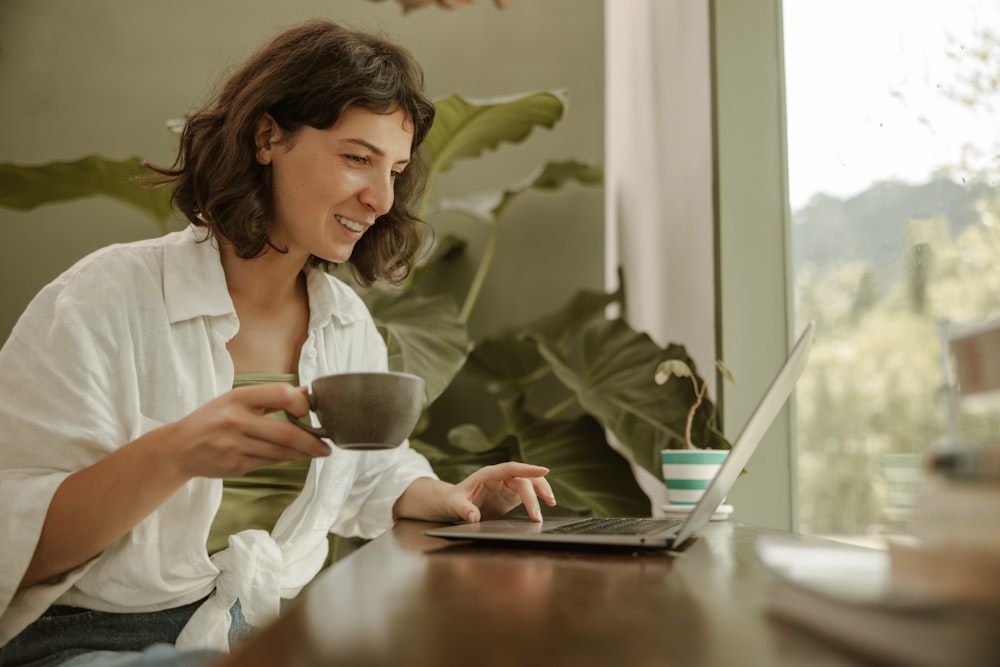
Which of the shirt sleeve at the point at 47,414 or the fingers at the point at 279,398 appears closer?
the fingers at the point at 279,398

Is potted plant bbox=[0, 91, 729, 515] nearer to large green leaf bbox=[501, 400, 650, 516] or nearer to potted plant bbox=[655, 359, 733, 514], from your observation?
large green leaf bbox=[501, 400, 650, 516]

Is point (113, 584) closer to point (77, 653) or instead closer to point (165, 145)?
point (77, 653)

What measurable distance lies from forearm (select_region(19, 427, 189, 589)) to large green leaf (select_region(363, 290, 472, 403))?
0.92 m

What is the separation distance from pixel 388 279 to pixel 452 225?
0.80 meters

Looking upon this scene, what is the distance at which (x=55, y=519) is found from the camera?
93cm

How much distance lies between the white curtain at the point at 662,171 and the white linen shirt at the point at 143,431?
2.48ft

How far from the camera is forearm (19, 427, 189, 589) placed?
87 cm

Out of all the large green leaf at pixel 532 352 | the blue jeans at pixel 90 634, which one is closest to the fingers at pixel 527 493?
the blue jeans at pixel 90 634

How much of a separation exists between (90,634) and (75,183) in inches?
55.8

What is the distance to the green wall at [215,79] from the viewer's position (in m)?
2.51

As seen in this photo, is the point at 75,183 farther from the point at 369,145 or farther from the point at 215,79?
the point at 369,145

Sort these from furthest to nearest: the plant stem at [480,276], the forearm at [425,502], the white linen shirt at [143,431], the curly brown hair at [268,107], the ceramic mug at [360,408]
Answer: the plant stem at [480,276] → the curly brown hair at [268,107] → the forearm at [425,502] → the white linen shirt at [143,431] → the ceramic mug at [360,408]

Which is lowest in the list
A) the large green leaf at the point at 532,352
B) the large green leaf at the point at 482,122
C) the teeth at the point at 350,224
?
the large green leaf at the point at 532,352

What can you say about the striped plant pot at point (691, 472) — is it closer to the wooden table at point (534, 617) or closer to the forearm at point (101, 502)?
the wooden table at point (534, 617)
